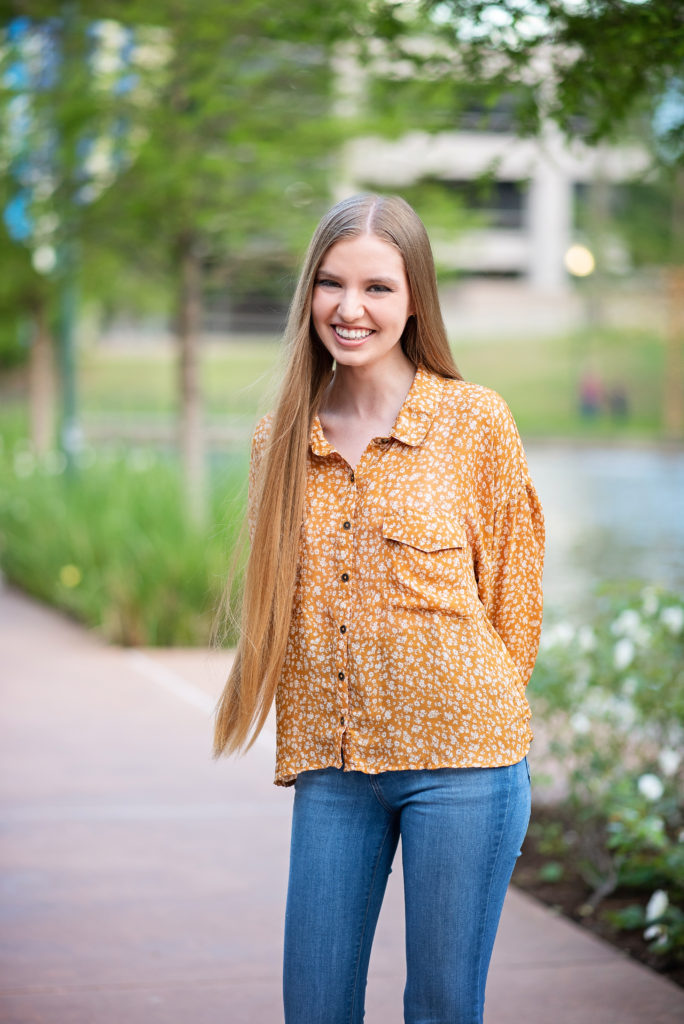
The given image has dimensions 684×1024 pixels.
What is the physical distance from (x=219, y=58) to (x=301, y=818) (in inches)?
264

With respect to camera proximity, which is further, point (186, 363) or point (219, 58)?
point (186, 363)

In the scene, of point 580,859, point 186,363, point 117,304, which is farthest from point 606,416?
point 580,859

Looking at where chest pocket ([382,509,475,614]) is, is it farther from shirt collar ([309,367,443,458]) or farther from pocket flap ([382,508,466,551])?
shirt collar ([309,367,443,458])

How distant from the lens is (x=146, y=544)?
9.24 metres

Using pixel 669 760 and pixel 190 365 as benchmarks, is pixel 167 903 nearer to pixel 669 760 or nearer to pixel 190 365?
pixel 669 760

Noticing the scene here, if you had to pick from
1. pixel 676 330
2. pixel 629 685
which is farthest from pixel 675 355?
pixel 629 685

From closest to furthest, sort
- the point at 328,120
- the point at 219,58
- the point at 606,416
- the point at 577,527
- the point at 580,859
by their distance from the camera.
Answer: the point at 580,859 → the point at 219,58 → the point at 328,120 → the point at 577,527 → the point at 606,416

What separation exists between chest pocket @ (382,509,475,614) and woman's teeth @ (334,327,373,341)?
0.33 metres

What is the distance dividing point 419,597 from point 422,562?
0.21 feet

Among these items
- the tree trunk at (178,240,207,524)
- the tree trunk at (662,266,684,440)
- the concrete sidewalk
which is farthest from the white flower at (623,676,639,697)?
the tree trunk at (662,266,684,440)

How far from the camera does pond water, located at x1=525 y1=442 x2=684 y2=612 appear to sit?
12094 millimetres

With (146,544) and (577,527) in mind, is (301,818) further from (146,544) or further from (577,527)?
(577,527)

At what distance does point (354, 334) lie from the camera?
2445 mm

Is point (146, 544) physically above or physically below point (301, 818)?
below
